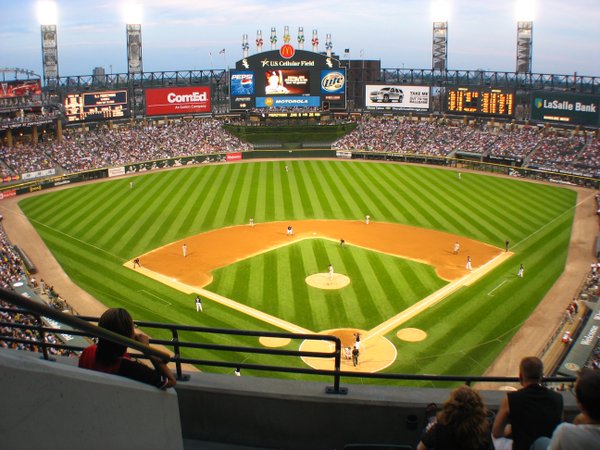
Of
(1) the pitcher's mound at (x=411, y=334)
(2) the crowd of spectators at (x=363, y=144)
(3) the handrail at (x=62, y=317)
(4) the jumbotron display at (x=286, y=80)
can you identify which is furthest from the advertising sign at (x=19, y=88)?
(3) the handrail at (x=62, y=317)

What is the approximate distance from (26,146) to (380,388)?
63.8 metres

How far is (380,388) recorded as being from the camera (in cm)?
597

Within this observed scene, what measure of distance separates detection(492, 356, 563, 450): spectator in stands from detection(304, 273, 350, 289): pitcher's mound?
25.5m

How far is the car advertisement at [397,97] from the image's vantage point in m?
76.0

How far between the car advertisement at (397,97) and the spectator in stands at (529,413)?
7469 centimetres

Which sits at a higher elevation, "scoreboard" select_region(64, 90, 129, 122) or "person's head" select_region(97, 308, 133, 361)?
"scoreboard" select_region(64, 90, 129, 122)

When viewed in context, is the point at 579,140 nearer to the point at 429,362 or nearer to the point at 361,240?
the point at 361,240

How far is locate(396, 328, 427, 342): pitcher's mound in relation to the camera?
24.8 m

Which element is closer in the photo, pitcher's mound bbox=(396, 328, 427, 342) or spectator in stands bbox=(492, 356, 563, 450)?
spectator in stands bbox=(492, 356, 563, 450)

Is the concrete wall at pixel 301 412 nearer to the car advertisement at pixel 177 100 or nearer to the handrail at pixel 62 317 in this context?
the handrail at pixel 62 317

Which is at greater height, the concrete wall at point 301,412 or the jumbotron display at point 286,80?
the jumbotron display at point 286,80

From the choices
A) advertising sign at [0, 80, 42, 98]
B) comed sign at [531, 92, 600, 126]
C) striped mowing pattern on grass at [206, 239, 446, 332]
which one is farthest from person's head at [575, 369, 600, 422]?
advertising sign at [0, 80, 42, 98]

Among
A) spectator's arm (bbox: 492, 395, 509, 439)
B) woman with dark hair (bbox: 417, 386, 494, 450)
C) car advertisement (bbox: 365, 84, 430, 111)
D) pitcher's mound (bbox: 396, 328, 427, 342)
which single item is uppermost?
car advertisement (bbox: 365, 84, 430, 111)

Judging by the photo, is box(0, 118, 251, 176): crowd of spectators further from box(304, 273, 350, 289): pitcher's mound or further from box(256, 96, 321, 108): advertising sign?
box(304, 273, 350, 289): pitcher's mound
